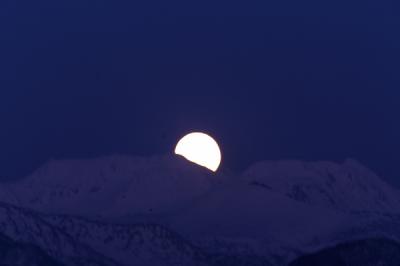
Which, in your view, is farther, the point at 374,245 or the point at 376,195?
the point at 376,195

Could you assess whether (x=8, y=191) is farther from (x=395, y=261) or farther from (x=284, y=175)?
(x=395, y=261)

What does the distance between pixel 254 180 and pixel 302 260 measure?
24.1 meters

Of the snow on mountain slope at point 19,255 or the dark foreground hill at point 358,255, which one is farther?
the snow on mountain slope at point 19,255

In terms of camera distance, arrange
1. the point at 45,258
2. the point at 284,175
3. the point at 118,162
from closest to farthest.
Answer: the point at 118,162 < the point at 45,258 < the point at 284,175

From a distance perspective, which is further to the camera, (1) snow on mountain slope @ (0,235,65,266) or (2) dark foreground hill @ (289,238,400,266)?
(1) snow on mountain slope @ (0,235,65,266)

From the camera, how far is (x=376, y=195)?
19575 centimetres

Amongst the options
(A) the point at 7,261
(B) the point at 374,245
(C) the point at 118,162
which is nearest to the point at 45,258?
(A) the point at 7,261

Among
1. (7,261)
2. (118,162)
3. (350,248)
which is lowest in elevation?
(7,261)

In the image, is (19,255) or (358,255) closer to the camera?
(358,255)

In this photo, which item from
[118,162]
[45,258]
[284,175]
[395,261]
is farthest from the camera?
[284,175]

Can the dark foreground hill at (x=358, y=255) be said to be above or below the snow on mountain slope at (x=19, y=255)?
above

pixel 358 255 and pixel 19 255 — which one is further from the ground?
pixel 358 255

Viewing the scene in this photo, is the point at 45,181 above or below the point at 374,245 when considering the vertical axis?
below

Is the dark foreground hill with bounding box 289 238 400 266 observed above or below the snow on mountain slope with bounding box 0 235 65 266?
above
